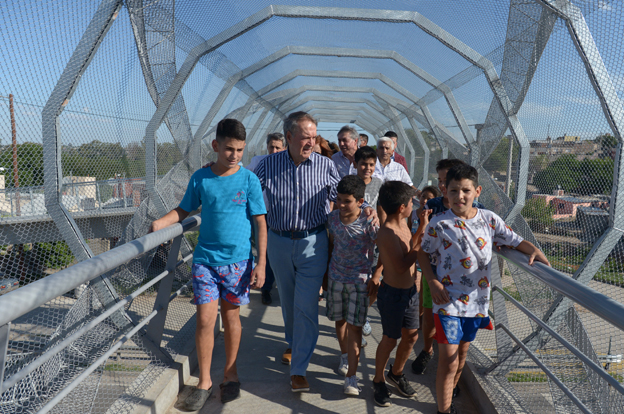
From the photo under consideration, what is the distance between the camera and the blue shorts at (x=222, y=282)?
2684 mm

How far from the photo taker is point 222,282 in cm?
275

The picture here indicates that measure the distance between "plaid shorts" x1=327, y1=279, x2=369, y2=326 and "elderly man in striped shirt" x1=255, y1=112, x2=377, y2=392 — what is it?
0.11 meters

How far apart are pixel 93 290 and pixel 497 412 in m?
2.91

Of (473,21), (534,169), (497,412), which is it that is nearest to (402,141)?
(473,21)

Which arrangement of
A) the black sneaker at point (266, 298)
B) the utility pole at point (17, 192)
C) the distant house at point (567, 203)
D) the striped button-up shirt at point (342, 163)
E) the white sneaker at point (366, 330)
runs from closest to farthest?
the utility pole at point (17, 192) < the distant house at point (567, 203) < the white sneaker at point (366, 330) < the black sneaker at point (266, 298) < the striped button-up shirt at point (342, 163)

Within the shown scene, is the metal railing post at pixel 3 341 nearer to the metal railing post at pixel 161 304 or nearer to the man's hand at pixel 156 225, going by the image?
the man's hand at pixel 156 225

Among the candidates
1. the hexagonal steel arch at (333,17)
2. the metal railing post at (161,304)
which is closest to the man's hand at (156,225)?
the metal railing post at (161,304)

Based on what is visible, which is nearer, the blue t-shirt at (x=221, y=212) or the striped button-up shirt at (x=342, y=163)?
the blue t-shirt at (x=221, y=212)

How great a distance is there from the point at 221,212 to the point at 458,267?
142 centimetres

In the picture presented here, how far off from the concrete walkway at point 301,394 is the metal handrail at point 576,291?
1.07 metres

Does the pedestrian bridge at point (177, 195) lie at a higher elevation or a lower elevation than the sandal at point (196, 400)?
higher

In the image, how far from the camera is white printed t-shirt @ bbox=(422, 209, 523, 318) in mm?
2457

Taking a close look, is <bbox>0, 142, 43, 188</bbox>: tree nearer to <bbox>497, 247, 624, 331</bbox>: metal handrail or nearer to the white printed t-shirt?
the white printed t-shirt

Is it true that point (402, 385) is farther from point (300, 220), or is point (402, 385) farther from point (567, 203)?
point (567, 203)
